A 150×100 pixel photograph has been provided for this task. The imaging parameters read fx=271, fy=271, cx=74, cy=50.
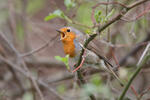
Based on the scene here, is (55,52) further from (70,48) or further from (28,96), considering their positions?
(70,48)

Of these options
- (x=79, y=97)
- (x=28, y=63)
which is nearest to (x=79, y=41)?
(x=79, y=97)

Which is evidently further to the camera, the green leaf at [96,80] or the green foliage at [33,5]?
the green foliage at [33,5]

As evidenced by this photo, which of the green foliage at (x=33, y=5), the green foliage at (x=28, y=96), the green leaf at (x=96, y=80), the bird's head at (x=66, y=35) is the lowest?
the green leaf at (x=96, y=80)

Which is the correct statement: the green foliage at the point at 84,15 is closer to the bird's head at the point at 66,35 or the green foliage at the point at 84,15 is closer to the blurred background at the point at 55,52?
the blurred background at the point at 55,52

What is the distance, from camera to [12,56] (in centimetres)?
544

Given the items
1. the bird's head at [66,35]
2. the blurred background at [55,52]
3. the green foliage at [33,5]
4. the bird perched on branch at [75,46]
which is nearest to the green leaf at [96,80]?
the blurred background at [55,52]

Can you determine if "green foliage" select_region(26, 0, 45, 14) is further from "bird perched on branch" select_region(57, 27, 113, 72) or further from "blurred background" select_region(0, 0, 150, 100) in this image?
"bird perched on branch" select_region(57, 27, 113, 72)

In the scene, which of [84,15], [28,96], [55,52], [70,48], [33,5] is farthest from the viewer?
[33,5]

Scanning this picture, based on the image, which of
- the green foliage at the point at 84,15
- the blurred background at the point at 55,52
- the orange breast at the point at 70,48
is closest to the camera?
the orange breast at the point at 70,48

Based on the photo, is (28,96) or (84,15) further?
(84,15)

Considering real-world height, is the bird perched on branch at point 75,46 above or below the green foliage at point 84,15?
below

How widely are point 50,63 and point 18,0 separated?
1.56 m

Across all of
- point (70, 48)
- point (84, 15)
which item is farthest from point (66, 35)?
point (84, 15)

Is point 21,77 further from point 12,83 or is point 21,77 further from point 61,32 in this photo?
point 61,32
